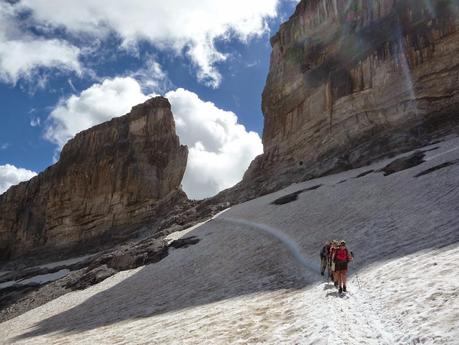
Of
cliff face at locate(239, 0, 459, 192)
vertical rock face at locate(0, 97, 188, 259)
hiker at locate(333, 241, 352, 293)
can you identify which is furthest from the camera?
vertical rock face at locate(0, 97, 188, 259)

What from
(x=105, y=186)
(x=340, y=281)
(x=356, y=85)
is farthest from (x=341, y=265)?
(x=105, y=186)

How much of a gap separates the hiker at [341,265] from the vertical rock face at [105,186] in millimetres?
66454

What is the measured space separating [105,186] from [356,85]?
49.1 meters

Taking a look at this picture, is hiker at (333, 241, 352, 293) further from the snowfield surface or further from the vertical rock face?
the vertical rock face

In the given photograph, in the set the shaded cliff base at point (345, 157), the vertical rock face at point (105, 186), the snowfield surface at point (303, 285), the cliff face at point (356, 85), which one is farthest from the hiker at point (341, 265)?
the vertical rock face at point (105, 186)

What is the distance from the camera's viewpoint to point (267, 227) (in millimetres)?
34531

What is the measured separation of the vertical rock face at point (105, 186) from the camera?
269 ft

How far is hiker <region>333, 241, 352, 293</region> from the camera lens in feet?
45.1

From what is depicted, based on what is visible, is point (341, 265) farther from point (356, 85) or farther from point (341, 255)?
point (356, 85)

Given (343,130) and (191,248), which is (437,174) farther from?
(343,130)

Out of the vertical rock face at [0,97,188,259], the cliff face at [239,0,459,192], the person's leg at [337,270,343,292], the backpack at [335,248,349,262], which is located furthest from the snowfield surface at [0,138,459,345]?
the vertical rock face at [0,97,188,259]

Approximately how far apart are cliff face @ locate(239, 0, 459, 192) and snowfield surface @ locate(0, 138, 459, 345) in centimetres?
1108

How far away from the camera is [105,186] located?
84875mm

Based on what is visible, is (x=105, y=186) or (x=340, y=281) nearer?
(x=340, y=281)
